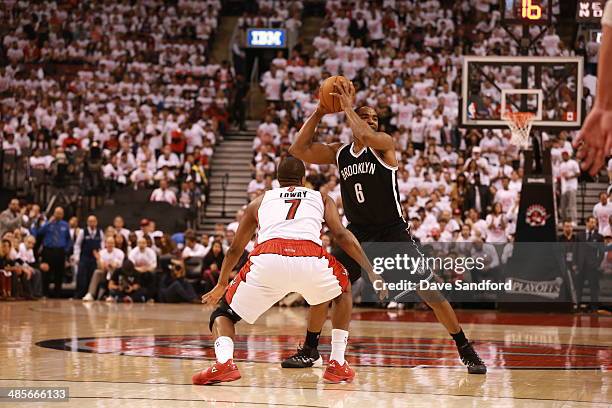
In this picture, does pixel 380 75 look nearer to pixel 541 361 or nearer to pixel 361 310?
pixel 361 310

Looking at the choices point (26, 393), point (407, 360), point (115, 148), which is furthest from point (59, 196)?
point (26, 393)

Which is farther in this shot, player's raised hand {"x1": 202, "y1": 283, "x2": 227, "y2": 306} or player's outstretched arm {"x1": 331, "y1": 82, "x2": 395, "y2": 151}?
player's outstretched arm {"x1": 331, "y1": 82, "x2": 395, "y2": 151}

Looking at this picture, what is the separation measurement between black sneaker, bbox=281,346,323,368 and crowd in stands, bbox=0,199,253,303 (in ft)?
30.9

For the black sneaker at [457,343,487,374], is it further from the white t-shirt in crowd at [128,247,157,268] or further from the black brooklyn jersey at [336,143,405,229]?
the white t-shirt in crowd at [128,247,157,268]

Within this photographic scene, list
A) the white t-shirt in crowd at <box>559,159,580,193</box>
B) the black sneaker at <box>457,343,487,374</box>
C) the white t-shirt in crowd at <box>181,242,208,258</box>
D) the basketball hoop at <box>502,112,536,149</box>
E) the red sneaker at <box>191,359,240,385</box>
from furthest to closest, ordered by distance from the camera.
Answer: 1. the white t-shirt in crowd at <box>559,159,580,193</box>
2. the white t-shirt in crowd at <box>181,242,208,258</box>
3. the basketball hoop at <box>502,112,536,149</box>
4. the black sneaker at <box>457,343,487,374</box>
5. the red sneaker at <box>191,359,240,385</box>

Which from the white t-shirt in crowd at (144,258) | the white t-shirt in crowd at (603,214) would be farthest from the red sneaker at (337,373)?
the white t-shirt in crowd at (144,258)

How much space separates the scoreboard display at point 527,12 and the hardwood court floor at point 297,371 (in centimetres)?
477

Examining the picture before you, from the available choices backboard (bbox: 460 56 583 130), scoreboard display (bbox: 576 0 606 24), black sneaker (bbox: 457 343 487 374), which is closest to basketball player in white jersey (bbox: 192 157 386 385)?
black sneaker (bbox: 457 343 487 374)

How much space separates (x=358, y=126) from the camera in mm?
7195

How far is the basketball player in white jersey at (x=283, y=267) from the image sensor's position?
6344 millimetres

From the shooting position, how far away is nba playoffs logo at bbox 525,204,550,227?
1538 centimetres

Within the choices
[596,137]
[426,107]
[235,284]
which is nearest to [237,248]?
[235,284]

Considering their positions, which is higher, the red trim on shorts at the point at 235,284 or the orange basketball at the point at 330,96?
the orange basketball at the point at 330,96

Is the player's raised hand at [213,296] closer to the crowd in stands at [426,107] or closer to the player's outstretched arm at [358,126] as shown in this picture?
Answer: the player's outstretched arm at [358,126]
